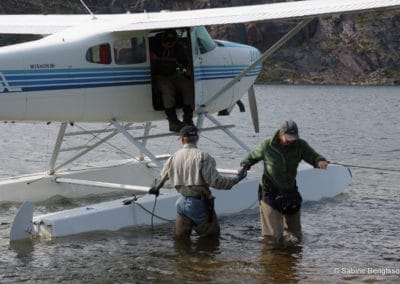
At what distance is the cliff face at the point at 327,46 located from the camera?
110188 millimetres

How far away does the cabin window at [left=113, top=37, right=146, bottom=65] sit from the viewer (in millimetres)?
12008

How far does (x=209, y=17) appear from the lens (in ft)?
39.5

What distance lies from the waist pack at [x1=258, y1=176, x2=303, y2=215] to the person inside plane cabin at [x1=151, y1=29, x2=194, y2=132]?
3089mm

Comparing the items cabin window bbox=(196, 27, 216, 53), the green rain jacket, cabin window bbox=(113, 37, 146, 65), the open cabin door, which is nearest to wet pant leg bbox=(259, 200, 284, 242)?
the green rain jacket

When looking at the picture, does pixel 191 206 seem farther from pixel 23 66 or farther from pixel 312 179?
pixel 312 179

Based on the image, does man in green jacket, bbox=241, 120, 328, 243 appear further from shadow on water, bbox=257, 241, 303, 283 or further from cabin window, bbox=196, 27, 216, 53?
cabin window, bbox=196, 27, 216, 53

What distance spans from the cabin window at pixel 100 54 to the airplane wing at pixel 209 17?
0.35 metres

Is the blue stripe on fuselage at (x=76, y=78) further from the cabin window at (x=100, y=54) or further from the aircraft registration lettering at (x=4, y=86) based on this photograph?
the cabin window at (x=100, y=54)

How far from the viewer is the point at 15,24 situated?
13984 mm

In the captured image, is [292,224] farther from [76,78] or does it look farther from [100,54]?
[100,54]

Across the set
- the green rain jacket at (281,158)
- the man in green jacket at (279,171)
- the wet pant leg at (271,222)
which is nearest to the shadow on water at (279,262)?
the wet pant leg at (271,222)

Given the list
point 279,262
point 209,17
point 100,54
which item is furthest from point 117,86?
point 279,262

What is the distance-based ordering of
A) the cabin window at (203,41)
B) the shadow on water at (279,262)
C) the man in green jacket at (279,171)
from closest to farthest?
the shadow on water at (279,262)
the man in green jacket at (279,171)
the cabin window at (203,41)

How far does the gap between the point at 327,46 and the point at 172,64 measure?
105174 millimetres
